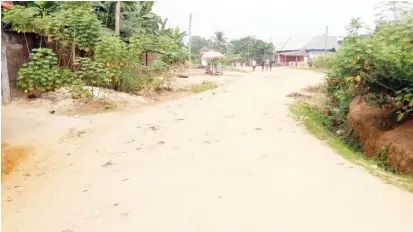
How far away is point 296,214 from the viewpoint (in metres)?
3.42

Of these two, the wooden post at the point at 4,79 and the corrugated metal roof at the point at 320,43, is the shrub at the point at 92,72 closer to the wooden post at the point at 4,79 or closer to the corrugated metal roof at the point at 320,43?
the wooden post at the point at 4,79

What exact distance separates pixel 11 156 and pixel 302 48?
44.5m

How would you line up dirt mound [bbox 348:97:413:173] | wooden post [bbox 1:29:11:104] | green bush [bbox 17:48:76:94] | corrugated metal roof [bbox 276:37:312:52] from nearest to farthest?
dirt mound [bbox 348:97:413:173]
wooden post [bbox 1:29:11:104]
green bush [bbox 17:48:76:94]
corrugated metal roof [bbox 276:37:312:52]

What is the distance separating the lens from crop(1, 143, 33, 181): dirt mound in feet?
17.8

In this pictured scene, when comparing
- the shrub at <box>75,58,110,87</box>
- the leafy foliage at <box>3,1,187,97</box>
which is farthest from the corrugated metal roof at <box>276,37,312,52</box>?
the shrub at <box>75,58,110,87</box>

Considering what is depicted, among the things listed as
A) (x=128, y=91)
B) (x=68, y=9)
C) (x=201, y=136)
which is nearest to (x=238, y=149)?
(x=201, y=136)

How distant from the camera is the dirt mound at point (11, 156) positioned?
5433 mm

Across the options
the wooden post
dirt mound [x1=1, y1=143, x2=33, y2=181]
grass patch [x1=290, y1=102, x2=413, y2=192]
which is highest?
the wooden post

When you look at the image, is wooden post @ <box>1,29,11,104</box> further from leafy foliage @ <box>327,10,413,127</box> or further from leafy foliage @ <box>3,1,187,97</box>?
leafy foliage @ <box>327,10,413,127</box>

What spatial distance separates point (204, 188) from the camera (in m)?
4.16

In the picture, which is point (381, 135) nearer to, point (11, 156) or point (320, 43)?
point (11, 156)

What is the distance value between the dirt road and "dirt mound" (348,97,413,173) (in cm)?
141

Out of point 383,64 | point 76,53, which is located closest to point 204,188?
point 383,64

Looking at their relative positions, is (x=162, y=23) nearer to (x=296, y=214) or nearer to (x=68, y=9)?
(x=68, y=9)
